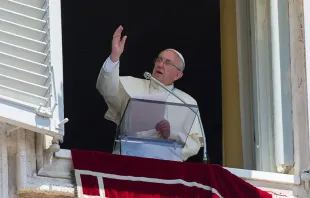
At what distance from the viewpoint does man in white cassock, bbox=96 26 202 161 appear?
27.3 ft

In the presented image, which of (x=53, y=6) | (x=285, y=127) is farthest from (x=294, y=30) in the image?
(x=53, y=6)

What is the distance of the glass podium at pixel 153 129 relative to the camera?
321 inches

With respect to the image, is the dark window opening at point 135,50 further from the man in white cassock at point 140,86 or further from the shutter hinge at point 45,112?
the shutter hinge at point 45,112

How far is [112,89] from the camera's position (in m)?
8.52

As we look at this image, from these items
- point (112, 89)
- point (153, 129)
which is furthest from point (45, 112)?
point (112, 89)

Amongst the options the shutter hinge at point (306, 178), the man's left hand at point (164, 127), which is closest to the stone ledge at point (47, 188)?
the man's left hand at point (164, 127)

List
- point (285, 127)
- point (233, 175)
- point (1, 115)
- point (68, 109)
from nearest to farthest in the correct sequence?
point (1, 115) → point (233, 175) → point (285, 127) → point (68, 109)

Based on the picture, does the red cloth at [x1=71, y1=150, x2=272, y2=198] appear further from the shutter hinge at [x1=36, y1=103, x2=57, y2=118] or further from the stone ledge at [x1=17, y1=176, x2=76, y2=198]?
the shutter hinge at [x1=36, y1=103, x2=57, y2=118]

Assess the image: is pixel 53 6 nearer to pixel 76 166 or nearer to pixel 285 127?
pixel 76 166

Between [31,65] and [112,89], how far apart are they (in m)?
0.98

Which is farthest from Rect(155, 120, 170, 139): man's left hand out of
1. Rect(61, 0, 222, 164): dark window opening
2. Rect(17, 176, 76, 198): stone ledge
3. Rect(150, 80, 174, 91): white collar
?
Rect(61, 0, 222, 164): dark window opening

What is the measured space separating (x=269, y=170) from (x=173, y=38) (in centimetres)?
151

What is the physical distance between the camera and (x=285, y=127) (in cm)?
857

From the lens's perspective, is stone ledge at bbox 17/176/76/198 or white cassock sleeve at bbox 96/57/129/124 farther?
white cassock sleeve at bbox 96/57/129/124
